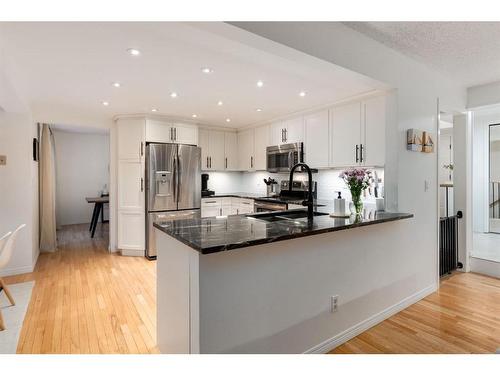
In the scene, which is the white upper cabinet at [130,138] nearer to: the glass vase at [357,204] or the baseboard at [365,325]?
the glass vase at [357,204]

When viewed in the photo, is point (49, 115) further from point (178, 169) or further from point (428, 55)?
point (428, 55)

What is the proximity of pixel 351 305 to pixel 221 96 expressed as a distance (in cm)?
275

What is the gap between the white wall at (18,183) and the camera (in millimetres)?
3705

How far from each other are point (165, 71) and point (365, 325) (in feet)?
9.57

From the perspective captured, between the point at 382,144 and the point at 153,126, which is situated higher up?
the point at 153,126

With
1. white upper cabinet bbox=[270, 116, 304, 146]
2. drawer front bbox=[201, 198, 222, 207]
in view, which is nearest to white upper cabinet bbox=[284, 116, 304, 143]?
white upper cabinet bbox=[270, 116, 304, 146]

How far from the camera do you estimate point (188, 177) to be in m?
4.80

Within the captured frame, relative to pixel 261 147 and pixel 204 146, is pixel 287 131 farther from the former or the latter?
pixel 204 146

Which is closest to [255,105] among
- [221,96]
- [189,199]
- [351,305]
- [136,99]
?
[221,96]

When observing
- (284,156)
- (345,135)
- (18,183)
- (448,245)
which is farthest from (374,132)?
(18,183)

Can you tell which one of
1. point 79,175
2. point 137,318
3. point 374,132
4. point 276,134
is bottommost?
point 137,318

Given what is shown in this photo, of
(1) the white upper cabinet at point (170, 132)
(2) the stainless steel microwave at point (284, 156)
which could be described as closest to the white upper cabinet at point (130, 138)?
(1) the white upper cabinet at point (170, 132)
